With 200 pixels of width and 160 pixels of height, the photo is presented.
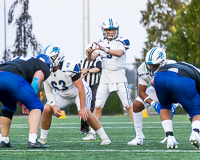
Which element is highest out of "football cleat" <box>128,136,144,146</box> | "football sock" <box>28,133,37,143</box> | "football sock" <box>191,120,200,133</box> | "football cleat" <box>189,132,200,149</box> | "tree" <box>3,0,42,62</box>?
"tree" <box>3,0,42,62</box>

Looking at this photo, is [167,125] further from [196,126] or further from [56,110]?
[56,110]

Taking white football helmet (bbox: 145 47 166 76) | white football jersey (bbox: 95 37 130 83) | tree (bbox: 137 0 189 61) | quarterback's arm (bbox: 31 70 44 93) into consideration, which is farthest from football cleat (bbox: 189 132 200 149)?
tree (bbox: 137 0 189 61)

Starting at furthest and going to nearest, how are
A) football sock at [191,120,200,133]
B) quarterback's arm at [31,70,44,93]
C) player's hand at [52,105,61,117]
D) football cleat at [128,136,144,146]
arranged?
1. football cleat at [128,136,144,146]
2. player's hand at [52,105,61,117]
3. quarterback's arm at [31,70,44,93]
4. football sock at [191,120,200,133]

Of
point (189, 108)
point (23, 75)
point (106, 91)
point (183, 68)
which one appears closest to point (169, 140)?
point (189, 108)

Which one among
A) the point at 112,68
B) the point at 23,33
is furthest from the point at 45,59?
the point at 23,33

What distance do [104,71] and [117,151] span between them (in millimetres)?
3094

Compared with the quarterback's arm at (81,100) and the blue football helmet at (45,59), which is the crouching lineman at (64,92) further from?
the blue football helmet at (45,59)

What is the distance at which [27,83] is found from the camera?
5.64 metres

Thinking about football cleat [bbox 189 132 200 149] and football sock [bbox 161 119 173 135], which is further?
football sock [bbox 161 119 173 135]

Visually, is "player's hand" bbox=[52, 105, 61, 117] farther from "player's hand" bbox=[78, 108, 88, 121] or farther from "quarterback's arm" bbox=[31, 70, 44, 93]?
"quarterback's arm" bbox=[31, 70, 44, 93]

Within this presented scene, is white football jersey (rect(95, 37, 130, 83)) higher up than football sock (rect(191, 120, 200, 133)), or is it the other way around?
white football jersey (rect(95, 37, 130, 83))

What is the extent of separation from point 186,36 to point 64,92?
25340mm

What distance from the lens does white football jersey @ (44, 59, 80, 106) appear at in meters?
6.48

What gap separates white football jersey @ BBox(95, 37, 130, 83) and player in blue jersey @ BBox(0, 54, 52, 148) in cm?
237
